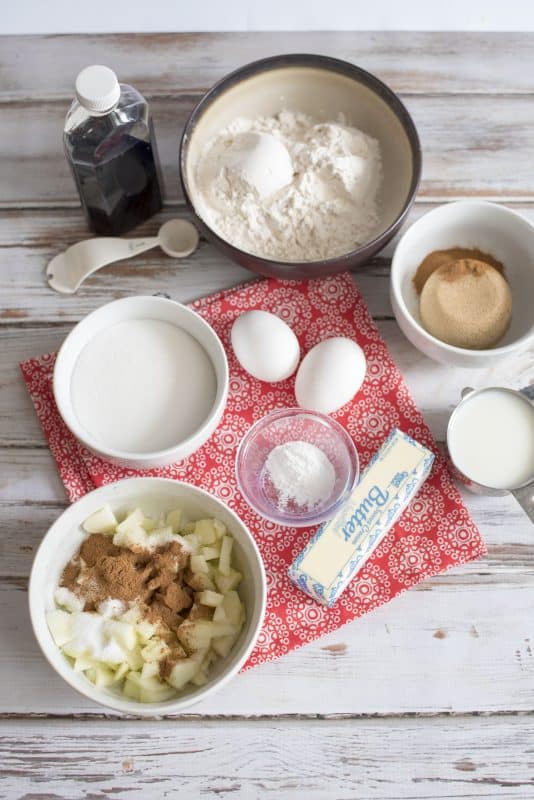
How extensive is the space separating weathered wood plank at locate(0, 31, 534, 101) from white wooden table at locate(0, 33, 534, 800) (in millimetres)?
122

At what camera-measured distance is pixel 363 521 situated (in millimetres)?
1240

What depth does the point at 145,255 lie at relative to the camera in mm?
1462

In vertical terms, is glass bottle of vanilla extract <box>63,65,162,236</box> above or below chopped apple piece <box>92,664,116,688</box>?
above

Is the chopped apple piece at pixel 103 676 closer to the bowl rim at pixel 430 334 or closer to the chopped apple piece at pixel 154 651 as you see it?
the chopped apple piece at pixel 154 651

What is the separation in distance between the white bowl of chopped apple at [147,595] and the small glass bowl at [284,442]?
95mm

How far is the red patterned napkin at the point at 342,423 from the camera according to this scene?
4.18ft

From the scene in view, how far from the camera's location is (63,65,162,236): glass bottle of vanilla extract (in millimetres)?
1225

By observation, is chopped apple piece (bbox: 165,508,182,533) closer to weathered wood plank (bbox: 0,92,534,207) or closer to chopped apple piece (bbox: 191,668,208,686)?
chopped apple piece (bbox: 191,668,208,686)

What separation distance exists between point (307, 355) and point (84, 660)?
56 cm

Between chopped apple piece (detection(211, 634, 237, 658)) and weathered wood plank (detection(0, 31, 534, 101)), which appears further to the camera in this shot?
weathered wood plank (detection(0, 31, 534, 101))

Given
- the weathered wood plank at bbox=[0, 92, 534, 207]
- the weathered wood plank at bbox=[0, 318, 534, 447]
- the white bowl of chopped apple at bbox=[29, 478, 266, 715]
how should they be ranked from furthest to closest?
the weathered wood plank at bbox=[0, 92, 534, 207]
the weathered wood plank at bbox=[0, 318, 534, 447]
the white bowl of chopped apple at bbox=[29, 478, 266, 715]

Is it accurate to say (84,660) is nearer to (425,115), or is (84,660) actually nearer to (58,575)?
(58,575)

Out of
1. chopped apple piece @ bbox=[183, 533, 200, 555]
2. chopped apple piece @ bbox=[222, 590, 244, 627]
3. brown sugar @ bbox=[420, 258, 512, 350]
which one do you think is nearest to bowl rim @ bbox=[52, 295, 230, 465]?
chopped apple piece @ bbox=[183, 533, 200, 555]

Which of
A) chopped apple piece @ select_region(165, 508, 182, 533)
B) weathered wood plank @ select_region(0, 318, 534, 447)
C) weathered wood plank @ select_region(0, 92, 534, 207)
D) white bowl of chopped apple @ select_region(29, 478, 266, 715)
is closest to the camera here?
white bowl of chopped apple @ select_region(29, 478, 266, 715)
